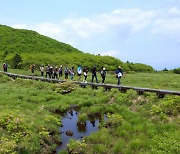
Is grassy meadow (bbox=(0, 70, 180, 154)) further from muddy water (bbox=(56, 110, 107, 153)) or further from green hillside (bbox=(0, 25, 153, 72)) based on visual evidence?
green hillside (bbox=(0, 25, 153, 72))

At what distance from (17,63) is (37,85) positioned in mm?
27343

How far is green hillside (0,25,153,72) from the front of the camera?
2330 inches

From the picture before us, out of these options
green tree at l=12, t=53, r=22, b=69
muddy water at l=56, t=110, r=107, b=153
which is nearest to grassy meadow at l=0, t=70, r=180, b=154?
muddy water at l=56, t=110, r=107, b=153

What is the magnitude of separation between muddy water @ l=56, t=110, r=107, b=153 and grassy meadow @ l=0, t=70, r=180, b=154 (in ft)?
1.28

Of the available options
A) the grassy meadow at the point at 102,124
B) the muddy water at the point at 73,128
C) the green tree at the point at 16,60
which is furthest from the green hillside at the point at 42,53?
the muddy water at the point at 73,128

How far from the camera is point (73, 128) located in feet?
58.2

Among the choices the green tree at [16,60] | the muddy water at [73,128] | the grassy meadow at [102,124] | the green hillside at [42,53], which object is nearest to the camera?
the grassy meadow at [102,124]

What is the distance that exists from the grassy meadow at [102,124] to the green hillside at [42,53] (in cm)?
3460

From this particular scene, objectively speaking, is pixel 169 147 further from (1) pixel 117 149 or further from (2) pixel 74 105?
(2) pixel 74 105

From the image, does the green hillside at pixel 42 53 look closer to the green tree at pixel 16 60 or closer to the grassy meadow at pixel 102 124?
the green tree at pixel 16 60

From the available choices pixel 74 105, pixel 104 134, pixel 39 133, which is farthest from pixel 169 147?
pixel 74 105

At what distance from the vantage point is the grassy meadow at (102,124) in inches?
549

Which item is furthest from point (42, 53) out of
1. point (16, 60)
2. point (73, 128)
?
point (73, 128)

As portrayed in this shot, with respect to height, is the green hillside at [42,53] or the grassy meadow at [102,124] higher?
the green hillside at [42,53]
